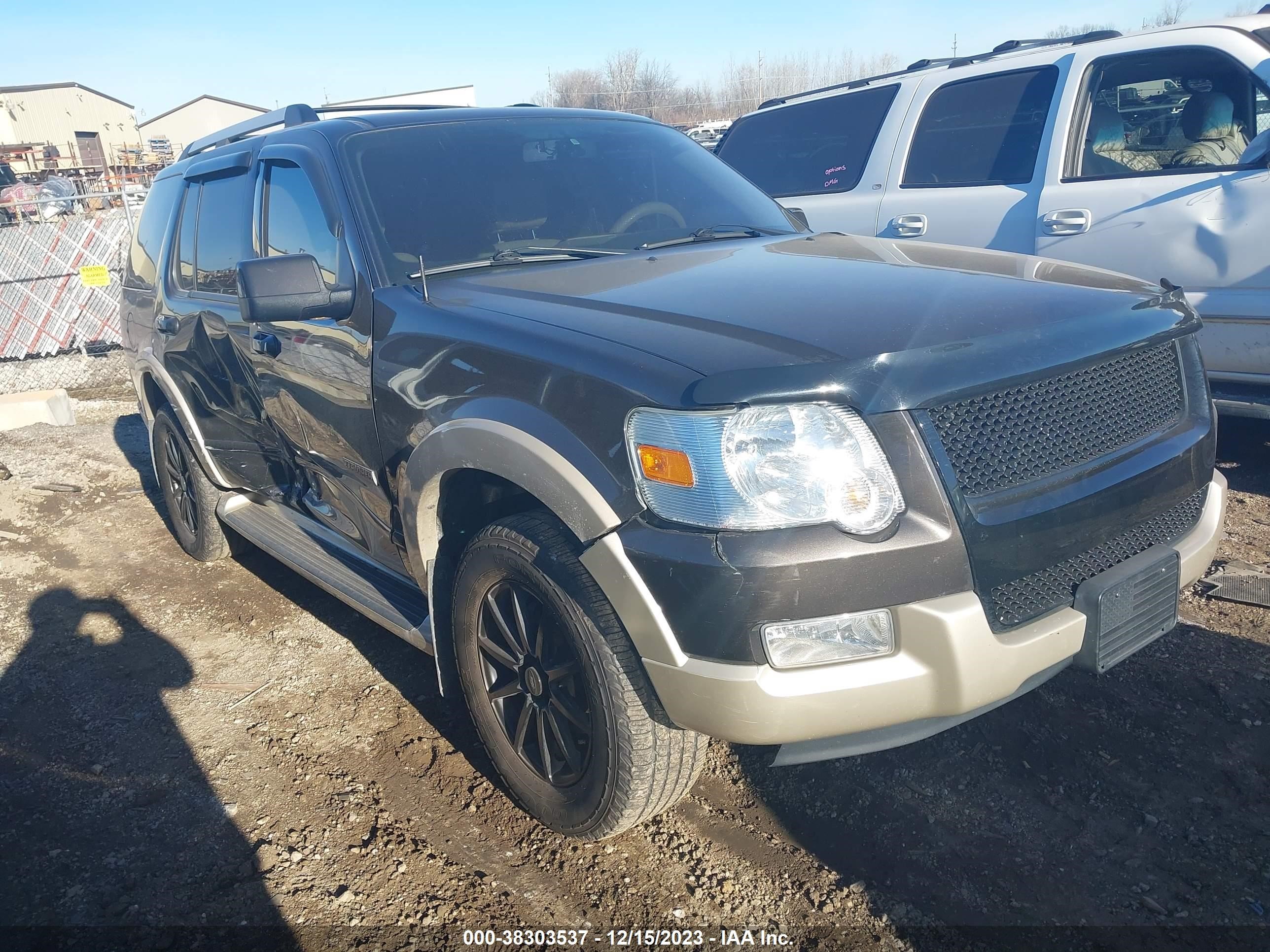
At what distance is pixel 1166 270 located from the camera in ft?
15.1

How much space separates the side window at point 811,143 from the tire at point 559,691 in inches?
159

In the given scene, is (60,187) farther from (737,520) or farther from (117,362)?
(737,520)

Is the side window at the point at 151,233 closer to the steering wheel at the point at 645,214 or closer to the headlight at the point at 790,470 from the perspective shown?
the steering wheel at the point at 645,214

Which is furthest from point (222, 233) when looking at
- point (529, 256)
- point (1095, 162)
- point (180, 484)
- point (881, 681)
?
point (1095, 162)

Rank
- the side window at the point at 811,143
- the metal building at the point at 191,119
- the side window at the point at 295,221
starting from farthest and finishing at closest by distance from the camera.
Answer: the metal building at the point at 191,119
the side window at the point at 811,143
the side window at the point at 295,221

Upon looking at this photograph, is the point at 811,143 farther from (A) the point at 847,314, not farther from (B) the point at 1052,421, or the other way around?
(B) the point at 1052,421

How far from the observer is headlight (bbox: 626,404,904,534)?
195cm

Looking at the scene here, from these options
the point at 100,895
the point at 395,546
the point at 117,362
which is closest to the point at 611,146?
the point at 395,546

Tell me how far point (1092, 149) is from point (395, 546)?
4185 mm

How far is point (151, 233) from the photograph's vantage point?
16.0 ft

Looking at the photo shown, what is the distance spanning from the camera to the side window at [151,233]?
468 centimetres

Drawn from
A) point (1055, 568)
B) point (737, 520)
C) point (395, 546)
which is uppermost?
point (737, 520)

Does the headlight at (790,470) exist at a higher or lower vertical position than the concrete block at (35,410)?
higher

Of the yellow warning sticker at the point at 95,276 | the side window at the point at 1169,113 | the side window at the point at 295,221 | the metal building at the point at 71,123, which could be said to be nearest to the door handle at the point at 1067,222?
the side window at the point at 1169,113
